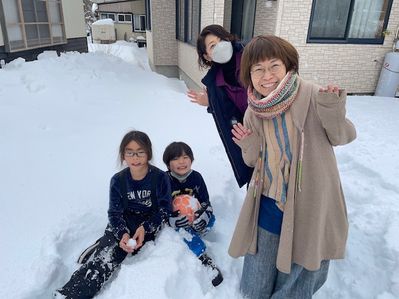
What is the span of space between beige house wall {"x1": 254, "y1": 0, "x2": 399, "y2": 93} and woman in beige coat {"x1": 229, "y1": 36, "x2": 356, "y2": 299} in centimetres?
→ 508

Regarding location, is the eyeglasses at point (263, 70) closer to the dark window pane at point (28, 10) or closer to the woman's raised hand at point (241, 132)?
the woman's raised hand at point (241, 132)

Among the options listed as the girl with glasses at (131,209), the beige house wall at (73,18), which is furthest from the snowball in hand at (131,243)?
the beige house wall at (73,18)

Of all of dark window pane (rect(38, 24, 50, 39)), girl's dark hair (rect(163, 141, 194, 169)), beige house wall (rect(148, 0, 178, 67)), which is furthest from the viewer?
beige house wall (rect(148, 0, 178, 67))

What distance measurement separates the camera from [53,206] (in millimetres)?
2775

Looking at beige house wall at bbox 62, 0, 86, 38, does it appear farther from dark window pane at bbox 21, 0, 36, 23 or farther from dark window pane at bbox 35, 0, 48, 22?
dark window pane at bbox 21, 0, 36, 23

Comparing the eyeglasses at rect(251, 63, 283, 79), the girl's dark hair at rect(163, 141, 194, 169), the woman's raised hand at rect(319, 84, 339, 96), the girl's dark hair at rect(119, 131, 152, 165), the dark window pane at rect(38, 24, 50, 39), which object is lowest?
the girl's dark hair at rect(163, 141, 194, 169)

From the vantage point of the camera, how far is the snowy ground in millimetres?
2117

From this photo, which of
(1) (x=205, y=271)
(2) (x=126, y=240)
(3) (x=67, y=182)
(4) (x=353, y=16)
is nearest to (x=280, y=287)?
(1) (x=205, y=271)

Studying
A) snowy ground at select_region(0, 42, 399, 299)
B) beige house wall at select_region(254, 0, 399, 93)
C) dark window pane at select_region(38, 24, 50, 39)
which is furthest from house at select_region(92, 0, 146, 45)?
snowy ground at select_region(0, 42, 399, 299)

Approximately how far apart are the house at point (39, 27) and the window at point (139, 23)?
1404cm

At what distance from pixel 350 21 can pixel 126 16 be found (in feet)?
74.8

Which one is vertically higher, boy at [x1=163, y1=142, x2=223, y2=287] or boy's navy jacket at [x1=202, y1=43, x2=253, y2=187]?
boy's navy jacket at [x1=202, y1=43, x2=253, y2=187]

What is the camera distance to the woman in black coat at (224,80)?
1.89 m

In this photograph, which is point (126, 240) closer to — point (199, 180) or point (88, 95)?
point (199, 180)
